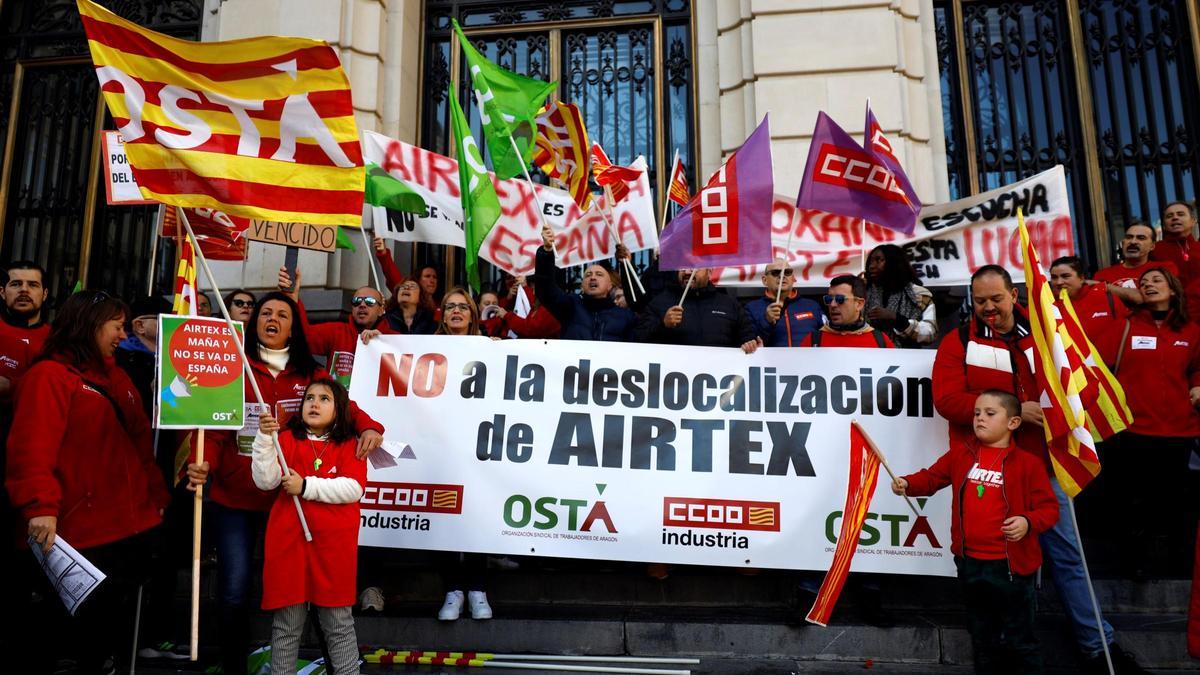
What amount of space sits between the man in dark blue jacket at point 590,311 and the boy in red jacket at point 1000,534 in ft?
9.88

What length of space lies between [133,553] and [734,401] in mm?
3683

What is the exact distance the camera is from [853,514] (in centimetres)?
466

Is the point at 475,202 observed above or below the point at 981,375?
above

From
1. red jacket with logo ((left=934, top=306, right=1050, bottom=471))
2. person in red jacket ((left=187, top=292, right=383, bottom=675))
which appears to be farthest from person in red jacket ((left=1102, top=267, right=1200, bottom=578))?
person in red jacket ((left=187, top=292, right=383, bottom=675))

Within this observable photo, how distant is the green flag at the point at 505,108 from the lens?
678cm

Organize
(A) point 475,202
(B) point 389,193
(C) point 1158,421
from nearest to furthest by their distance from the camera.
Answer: (C) point 1158,421 → (A) point 475,202 → (B) point 389,193

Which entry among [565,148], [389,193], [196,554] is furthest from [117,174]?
[196,554]

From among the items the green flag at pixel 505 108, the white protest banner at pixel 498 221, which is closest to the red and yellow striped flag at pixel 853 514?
the green flag at pixel 505 108

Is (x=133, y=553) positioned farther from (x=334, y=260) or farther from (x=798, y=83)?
(x=798, y=83)

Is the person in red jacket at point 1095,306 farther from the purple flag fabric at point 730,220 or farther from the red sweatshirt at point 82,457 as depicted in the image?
the red sweatshirt at point 82,457

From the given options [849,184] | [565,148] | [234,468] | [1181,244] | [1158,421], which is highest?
[565,148]

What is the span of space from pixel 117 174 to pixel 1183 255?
8.65 m

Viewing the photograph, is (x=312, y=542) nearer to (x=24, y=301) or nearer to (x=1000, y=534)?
(x=24, y=301)

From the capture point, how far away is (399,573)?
584cm
